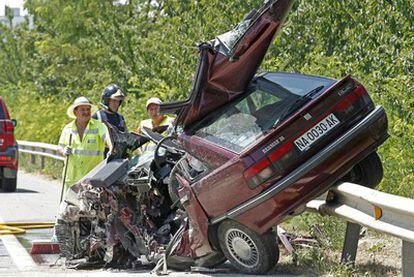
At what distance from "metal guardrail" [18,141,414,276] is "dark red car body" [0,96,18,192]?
1353cm

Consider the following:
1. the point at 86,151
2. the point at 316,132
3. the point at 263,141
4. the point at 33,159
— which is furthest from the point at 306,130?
the point at 33,159

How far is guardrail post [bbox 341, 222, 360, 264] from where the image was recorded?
359 inches

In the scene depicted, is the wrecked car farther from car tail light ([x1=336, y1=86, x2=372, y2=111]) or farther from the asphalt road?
the asphalt road

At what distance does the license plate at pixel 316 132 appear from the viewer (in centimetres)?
886

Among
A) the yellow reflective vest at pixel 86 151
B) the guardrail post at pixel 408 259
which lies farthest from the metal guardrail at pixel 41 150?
the guardrail post at pixel 408 259

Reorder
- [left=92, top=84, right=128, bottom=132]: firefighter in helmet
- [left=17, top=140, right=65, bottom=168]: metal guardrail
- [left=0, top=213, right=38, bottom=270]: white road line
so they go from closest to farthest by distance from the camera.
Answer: [left=0, top=213, right=38, bottom=270]: white road line, [left=92, top=84, right=128, bottom=132]: firefighter in helmet, [left=17, top=140, right=65, bottom=168]: metal guardrail

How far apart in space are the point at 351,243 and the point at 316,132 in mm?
981

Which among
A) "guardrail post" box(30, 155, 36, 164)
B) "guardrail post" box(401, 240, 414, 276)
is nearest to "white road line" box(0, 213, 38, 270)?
"guardrail post" box(401, 240, 414, 276)

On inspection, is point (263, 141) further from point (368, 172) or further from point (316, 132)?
point (368, 172)

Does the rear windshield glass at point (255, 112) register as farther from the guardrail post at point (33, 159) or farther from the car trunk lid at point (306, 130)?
the guardrail post at point (33, 159)

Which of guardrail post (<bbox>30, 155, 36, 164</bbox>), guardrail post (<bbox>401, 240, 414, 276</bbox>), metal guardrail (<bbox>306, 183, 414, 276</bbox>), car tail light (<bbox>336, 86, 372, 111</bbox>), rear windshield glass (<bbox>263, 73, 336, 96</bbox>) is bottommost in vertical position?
guardrail post (<bbox>30, 155, 36, 164</bbox>)

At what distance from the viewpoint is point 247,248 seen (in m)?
9.10

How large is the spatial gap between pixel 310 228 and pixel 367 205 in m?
2.32

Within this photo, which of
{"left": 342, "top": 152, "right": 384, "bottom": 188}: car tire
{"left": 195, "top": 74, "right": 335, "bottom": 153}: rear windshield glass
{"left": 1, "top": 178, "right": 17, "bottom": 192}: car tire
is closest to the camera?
{"left": 195, "top": 74, "right": 335, "bottom": 153}: rear windshield glass
